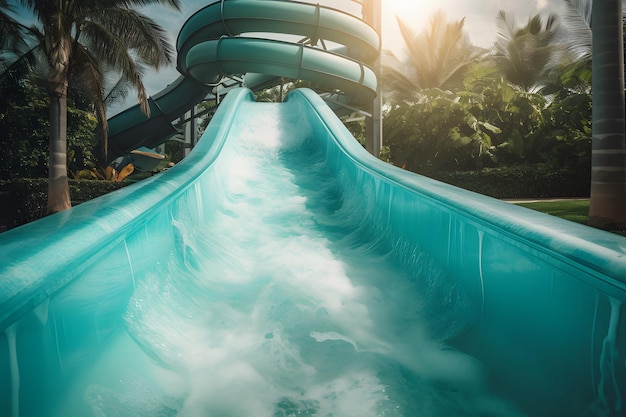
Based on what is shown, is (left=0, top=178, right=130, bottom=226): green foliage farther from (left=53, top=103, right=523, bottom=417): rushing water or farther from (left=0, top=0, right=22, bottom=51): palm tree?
(left=53, top=103, right=523, bottom=417): rushing water

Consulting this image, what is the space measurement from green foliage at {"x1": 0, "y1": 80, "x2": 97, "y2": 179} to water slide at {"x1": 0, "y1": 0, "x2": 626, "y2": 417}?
11711 mm

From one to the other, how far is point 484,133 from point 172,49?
34.3 ft

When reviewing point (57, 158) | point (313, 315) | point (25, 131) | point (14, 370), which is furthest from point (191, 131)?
point (14, 370)

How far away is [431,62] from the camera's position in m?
21.2

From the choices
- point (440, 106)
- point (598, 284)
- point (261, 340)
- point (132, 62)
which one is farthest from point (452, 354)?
point (440, 106)

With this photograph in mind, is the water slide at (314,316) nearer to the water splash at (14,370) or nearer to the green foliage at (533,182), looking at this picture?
the water splash at (14,370)

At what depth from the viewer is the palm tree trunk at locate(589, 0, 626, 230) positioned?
18.5 ft

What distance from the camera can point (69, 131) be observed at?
12.5 meters

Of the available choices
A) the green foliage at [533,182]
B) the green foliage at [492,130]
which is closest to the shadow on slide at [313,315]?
the green foliage at [533,182]

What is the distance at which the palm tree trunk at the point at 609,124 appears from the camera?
564 cm

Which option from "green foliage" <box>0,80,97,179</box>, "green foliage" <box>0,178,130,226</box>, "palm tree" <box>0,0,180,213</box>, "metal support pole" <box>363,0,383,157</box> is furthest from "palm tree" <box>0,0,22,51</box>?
"metal support pole" <box>363,0,383,157</box>

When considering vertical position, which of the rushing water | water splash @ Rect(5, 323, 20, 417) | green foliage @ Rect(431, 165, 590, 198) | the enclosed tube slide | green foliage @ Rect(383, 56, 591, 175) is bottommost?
green foliage @ Rect(431, 165, 590, 198)

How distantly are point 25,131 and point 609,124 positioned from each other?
45.6 feet

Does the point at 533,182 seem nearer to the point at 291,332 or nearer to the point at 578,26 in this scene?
the point at 578,26
